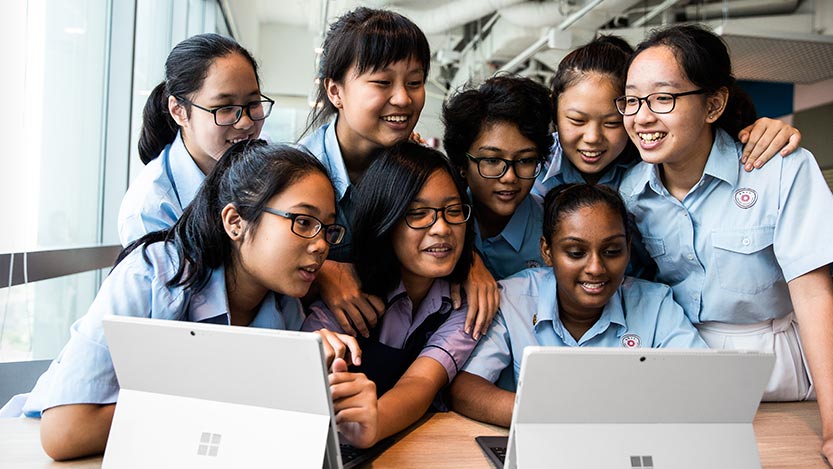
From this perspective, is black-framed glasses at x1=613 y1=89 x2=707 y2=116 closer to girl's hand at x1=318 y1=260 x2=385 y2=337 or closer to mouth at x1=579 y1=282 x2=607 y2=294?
mouth at x1=579 y1=282 x2=607 y2=294

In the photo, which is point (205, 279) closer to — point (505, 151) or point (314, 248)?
point (314, 248)

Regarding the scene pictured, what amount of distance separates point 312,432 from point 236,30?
735 cm

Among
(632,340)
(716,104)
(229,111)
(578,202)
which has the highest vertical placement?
(716,104)

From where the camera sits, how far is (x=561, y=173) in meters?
2.28

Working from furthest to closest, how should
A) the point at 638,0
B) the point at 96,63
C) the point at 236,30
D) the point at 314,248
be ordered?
the point at 236,30 → the point at 638,0 → the point at 96,63 → the point at 314,248

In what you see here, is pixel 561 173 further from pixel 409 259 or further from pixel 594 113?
pixel 409 259

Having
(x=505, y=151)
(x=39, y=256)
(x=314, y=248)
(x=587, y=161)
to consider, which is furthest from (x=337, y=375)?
(x=39, y=256)

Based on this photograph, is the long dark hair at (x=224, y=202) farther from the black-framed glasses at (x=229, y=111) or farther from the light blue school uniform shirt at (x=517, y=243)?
the light blue school uniform shirt at (x=517, y=243)

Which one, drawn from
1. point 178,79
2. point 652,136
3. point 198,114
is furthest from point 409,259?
point 178,79

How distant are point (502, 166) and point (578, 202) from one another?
282 mm

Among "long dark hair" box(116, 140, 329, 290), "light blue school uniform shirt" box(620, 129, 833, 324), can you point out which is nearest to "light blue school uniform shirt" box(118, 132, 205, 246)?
"long dark hair" box(116, 140, 329, 290)

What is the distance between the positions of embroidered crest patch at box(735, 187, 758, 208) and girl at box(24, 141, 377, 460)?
3.37 ft

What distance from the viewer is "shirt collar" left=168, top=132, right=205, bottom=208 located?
2057mm

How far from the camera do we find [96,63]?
3402mm
